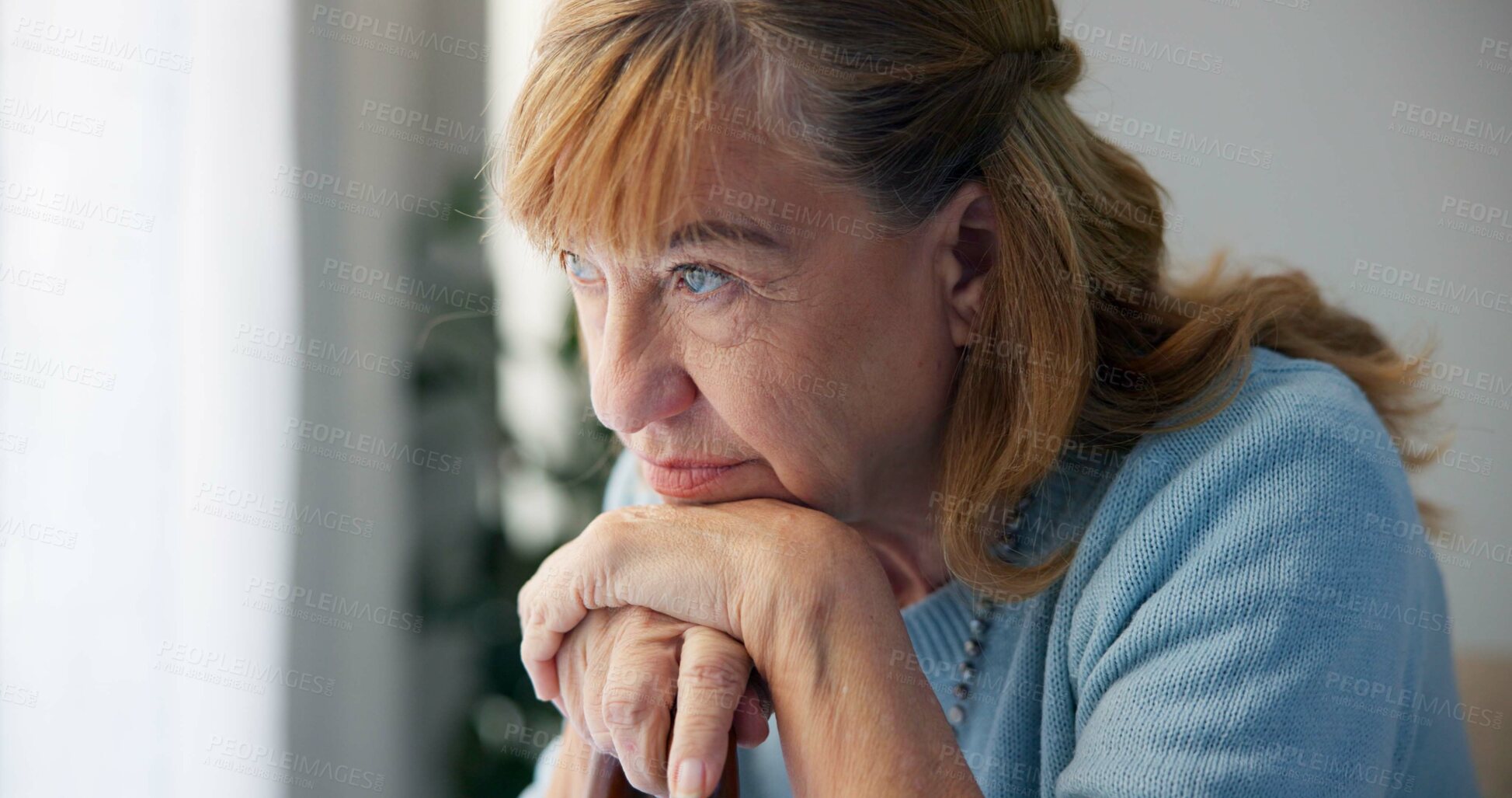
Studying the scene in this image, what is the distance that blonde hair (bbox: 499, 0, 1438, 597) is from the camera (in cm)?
88

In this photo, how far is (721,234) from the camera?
88cm

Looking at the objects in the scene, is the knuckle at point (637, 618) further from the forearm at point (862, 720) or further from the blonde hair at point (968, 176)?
the blonde hair at point (968, 176)

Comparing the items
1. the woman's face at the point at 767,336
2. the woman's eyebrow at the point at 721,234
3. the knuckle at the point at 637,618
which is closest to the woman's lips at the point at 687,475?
the woman's face at the point at 767,336

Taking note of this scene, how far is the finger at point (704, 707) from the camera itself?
32.1 inches

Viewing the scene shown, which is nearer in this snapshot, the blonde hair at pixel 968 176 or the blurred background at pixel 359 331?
the blonde hair at pixel 968 176

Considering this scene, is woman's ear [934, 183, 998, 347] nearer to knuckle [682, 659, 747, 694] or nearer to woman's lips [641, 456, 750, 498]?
woman's lips [641, 456, 750, 498]

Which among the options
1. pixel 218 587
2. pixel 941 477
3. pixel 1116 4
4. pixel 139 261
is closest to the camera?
pixel 941 477

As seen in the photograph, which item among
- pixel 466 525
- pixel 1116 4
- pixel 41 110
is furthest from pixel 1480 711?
pixel 41 110

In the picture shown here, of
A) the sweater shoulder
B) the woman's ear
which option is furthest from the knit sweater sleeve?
the woman's ear

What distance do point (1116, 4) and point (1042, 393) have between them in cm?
101

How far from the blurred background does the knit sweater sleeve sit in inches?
25.8

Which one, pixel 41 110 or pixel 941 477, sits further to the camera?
pixel 41 110

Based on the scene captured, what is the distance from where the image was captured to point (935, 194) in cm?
97

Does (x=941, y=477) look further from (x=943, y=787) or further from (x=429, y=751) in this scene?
(x=429, y=751)
